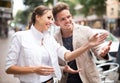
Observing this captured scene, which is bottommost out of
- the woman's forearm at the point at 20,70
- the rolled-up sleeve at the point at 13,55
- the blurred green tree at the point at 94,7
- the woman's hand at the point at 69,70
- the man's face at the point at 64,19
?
the blurred green tree at the point at 94,7

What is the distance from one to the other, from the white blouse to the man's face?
1.33 ft

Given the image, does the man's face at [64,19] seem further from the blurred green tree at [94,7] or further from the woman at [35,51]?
the blurred green tree at [94,7]

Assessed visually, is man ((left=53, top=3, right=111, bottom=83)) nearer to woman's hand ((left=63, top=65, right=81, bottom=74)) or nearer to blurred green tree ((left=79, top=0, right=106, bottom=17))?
woman's hand ((left=63, top=65, right=81, bottom=74))

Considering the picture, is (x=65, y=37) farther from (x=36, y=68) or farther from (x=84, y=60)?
(x=36, y=68)

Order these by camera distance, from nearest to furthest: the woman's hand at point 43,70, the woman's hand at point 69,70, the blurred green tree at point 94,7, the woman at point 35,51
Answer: the woman's hand at point 43,70 → the woman at point 35,51 → the woman's hand at point 69,70 → the blurred green tree at point 94,7

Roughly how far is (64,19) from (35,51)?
61 cm

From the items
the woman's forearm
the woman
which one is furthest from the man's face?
the woman's forearm

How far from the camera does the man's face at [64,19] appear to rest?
334 centimetres

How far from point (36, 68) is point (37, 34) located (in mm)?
372

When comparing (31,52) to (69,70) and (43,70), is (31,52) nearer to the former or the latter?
(43,70)

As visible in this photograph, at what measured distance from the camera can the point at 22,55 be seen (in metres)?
2.86

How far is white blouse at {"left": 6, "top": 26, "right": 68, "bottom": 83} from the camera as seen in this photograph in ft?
9.33

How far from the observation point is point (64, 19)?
11.0ft

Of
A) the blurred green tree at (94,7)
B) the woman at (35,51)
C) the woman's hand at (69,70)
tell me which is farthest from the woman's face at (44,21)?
the blurred green tree at (94,7)
